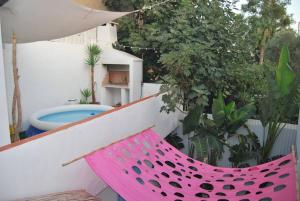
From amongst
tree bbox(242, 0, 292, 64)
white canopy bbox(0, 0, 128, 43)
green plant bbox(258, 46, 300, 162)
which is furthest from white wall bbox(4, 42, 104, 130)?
tree bbox(242, 0, 292, 64)

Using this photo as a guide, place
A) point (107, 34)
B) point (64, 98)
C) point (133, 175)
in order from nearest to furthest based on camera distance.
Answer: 1. point (133, 175)
2. point (64, 98)
3. point (107, 34)

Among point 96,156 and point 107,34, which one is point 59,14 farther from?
point 107,34

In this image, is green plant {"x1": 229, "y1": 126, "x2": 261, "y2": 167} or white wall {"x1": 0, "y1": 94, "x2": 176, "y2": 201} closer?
white wall {"x1": 0, "y1": 94, "x2": 176, "y2": 201}

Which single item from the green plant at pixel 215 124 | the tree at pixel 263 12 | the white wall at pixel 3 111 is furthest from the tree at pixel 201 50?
the white wall at pixel 3 111

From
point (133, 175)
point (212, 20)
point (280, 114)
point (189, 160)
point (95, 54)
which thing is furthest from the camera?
point (95, 54)

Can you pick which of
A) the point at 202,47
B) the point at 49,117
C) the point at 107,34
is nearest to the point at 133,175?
the point at 202,47

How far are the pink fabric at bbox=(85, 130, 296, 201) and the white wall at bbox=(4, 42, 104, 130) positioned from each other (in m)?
3.53

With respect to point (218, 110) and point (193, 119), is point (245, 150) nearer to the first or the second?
point (218, 110)

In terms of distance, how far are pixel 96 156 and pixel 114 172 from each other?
0.23 metres

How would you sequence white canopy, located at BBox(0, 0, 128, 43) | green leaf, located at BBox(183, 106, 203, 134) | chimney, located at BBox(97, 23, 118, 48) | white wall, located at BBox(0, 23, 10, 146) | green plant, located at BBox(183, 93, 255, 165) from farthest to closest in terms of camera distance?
chimney, located at BBox(97, 23, 118, 48) < green leaf, located at BBox(183, 106, 203, 134) < green plant, located at BBox(183, 93, 255, 165) < white canopy, located at BBox(0, 0, 128, 43) < white wall, located at BBox(0, 23, 10, 146)

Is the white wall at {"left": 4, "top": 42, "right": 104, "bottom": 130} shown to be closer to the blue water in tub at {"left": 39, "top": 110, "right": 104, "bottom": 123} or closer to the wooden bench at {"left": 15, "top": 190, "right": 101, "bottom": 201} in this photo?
the blue water in tub at {"left": 39, "top": 110, "right": 104, "bottom": 123}

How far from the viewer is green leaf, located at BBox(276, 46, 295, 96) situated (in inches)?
155

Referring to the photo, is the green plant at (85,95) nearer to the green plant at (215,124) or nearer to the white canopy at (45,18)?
the white canopy at (45,18)

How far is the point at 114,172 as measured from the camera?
2285mm
